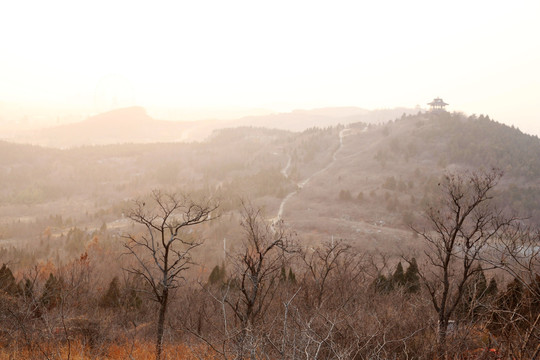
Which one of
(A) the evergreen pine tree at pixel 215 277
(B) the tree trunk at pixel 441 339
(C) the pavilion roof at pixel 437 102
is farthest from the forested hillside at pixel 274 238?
(C) the pavilion roof at pixel 437 102

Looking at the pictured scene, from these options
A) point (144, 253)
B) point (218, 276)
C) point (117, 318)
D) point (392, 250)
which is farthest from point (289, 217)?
point (117, 318)

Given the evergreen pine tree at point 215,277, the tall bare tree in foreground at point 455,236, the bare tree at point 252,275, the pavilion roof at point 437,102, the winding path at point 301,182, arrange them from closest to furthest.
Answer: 1. the bare tree at point 252,275
2. the tall bare tree in foreground at point 455,236
3. the evergreen pine tree at point 215,277
4. the winding path at point 301,182
5. the pavilion roof at point 437,102

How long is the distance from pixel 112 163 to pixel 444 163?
402 ft

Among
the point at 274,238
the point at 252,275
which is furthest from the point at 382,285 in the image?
the point at 252,275

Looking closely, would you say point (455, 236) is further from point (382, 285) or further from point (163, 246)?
point (382, 285)

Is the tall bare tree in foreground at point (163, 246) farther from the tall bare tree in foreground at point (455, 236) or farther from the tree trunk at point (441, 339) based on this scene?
the tree trunk at point (441, 339)

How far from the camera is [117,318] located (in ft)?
88.5

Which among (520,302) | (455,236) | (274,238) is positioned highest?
A: (455,236)

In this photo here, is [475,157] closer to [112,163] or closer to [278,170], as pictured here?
[278,170]

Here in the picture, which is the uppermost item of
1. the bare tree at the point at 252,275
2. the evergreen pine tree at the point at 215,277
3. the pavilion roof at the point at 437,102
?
the pavilion roof at the point at 437,102

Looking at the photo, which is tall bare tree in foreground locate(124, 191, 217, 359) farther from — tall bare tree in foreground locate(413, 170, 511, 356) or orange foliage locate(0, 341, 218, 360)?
tall bare tree in foreground locate(413, 170, 511, 356)

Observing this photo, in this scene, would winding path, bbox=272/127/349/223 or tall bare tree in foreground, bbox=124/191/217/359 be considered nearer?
tall bare tree in foreground, bbox=124/191/217/359

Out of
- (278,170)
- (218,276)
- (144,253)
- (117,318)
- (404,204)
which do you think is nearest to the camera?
(117,318)

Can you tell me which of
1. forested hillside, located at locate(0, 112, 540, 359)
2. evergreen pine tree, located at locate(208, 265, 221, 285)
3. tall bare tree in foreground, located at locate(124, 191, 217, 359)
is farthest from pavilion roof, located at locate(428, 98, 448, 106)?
evergreen pine tree, located at locate(208, 265, 221, 285)
